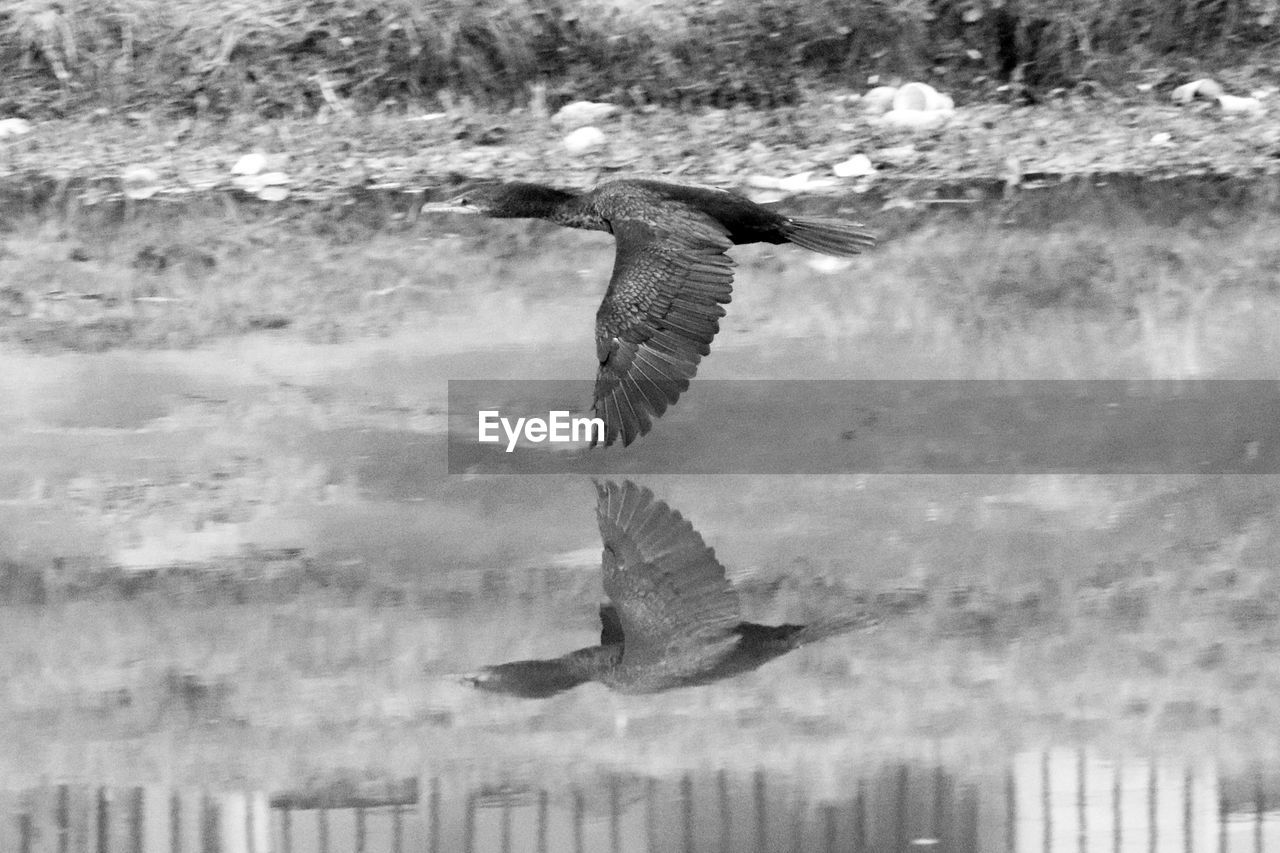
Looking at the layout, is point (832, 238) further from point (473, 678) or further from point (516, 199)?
point (473, 678)

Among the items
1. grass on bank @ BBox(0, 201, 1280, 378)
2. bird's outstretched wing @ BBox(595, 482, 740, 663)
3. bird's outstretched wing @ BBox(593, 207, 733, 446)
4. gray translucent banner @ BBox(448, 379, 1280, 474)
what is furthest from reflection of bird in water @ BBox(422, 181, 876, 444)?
grass on bank @ BBox(0, 201, 1280, 378)

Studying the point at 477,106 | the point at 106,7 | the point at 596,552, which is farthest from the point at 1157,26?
the point at 596,552

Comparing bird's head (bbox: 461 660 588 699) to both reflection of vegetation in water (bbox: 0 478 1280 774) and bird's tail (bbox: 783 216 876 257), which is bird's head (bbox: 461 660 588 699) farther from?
bird's tail (bbox: 783 216 876 257)

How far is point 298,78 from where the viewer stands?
10.3 m

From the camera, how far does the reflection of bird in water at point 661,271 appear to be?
5.60m

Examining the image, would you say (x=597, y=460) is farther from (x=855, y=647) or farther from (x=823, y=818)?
(x=823, y=818)

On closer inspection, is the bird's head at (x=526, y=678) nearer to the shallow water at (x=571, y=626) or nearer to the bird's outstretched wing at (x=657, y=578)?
the shallow water at (x=571, y=626)

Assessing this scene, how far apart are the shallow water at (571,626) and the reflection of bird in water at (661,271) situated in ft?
1.11

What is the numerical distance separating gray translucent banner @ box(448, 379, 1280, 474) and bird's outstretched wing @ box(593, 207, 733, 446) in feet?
1.29

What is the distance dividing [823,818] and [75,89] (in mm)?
7579

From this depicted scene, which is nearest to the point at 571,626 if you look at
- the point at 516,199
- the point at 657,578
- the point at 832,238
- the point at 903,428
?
the point at 657,578

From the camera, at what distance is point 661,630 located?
4.86 metres

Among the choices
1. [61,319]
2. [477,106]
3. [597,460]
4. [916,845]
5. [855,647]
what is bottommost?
[916,845]

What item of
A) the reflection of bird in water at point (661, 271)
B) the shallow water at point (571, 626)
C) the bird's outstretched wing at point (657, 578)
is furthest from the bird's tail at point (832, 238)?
the bird's outstretched wing at point (657, 578)
